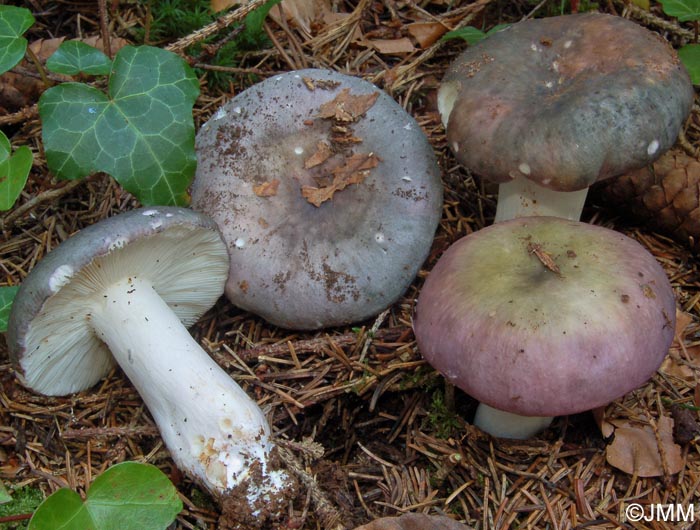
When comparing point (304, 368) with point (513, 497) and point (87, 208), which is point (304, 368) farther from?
point (87, 208)

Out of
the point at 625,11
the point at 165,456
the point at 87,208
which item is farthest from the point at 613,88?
the point at 87,208

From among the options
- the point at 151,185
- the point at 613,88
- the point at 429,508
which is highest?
the point at 613,88

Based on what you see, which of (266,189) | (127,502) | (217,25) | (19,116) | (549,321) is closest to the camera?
(549,321)

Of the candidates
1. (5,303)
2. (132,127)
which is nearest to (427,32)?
(132,127)

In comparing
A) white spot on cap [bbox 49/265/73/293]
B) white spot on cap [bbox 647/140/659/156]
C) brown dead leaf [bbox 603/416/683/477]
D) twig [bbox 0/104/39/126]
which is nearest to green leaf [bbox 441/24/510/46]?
white spot on cap [bbox 647/140/659/156]

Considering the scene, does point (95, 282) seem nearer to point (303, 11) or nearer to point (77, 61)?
point (77, 61)

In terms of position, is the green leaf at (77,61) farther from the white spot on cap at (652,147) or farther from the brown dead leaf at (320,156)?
the white spot on cap at (652,147)
